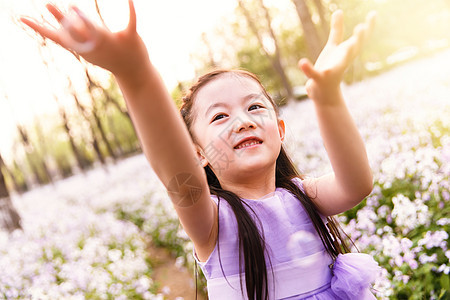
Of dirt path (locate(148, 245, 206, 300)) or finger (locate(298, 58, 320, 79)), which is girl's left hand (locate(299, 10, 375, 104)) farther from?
dirt path (locate(148, 245, 206, 300))

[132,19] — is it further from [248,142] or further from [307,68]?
[248,142]

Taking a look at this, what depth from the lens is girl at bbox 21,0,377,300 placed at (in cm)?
109

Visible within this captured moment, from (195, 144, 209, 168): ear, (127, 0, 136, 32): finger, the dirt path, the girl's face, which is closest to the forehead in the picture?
the girl's face

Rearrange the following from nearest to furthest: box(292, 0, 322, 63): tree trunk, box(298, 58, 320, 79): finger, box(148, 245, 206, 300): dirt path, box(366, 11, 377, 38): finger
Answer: box(298, 58, 320, 79): finger < box(366, 11, 377, 38): finger < box(148, 245, 206, 300): dirt path < box(292, 0, 322, 63): tree trunk

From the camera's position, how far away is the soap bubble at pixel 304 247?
4.84 ft

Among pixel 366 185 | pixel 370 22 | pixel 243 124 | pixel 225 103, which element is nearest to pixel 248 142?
pixel 243 124

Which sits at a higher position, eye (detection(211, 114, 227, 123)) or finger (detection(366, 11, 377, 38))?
finger (detection(366, 11, 377, 38))

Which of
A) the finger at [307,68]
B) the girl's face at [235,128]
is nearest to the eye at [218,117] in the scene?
the girl's face at [235,128]

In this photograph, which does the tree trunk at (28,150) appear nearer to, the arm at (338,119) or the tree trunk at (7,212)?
the tree trunk at (7,212)

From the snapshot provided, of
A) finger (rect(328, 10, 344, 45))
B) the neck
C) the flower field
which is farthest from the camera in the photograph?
the flower field

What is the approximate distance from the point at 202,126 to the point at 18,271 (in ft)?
19.2

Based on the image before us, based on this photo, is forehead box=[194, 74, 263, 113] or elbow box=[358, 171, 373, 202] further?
forehead box=[194, 74, 263, 113]

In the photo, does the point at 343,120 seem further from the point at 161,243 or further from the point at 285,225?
the point at 161,243

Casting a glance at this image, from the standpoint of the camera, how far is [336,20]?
4.04 ft
